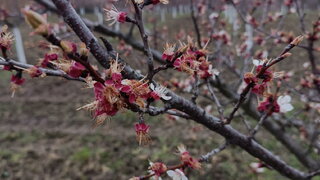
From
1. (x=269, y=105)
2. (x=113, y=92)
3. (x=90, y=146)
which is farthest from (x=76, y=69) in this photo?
(x=90, y=146)

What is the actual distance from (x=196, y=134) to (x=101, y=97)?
5154 mm

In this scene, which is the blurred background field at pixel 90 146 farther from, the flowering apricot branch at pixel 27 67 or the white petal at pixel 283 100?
the flowering apricot branch at pixel 27 67

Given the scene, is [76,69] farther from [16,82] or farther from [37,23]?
[16,82]

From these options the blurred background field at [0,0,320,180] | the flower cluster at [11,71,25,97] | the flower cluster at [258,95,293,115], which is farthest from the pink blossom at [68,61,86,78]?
the blurred background field at [0,0,320,180]

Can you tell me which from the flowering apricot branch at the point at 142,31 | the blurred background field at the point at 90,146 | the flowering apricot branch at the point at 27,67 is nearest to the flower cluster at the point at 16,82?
the flowering apricot branch at the point at 27,67

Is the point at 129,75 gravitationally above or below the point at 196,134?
above

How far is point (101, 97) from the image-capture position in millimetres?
894

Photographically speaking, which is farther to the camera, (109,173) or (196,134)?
(196,134)

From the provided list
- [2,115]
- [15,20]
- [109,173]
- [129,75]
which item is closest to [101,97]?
[129,75]

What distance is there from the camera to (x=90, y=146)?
5.56m

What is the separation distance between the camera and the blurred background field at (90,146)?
480 cm

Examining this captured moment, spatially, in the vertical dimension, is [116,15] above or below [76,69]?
above

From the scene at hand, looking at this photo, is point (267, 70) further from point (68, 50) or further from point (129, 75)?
point (68, 50)

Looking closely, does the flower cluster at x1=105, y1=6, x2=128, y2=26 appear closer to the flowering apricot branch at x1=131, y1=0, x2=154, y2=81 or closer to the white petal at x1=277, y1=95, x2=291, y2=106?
the flowering apricot branch at x1=131, y1=0, x2=154, y2=81
